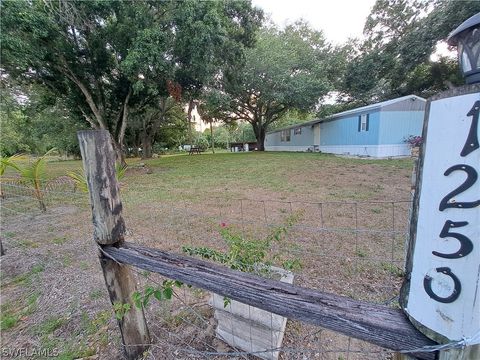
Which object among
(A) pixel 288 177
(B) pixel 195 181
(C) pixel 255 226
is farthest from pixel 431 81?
(C) pixel 255 226

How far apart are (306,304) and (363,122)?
12.3m

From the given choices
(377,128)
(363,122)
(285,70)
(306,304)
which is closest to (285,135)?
(285,70)

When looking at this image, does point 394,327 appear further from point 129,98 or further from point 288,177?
point 129,98

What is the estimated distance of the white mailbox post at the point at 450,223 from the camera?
0.44 meters

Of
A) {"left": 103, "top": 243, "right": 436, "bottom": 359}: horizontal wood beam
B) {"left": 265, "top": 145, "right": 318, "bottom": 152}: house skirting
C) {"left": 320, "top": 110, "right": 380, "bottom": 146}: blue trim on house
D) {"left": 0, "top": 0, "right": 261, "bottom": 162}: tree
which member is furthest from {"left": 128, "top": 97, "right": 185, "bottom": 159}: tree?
{"left": 103, "top": 243, "right": 436, "bottom": 359}: horizontal wood beam

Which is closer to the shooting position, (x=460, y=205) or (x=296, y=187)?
(x=460, y=205)

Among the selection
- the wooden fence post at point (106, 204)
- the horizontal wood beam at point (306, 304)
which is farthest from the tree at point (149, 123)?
the horizontal wood beam at point (306, 304)

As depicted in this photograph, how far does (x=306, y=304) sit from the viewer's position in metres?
0.73

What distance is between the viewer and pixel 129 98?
10.1m

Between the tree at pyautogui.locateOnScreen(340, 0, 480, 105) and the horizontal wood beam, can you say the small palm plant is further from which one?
the tree at pyautogui.locateOnScreen(340, 0, 480, 105)

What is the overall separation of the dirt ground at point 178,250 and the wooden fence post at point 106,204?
0.34m

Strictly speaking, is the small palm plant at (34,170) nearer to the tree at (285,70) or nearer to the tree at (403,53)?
the tree at (285,70)

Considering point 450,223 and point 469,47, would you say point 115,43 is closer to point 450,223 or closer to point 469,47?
point 469,47

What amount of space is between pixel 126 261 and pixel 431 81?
18.0 meters
